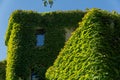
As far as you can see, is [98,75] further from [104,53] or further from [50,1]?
[50,1]

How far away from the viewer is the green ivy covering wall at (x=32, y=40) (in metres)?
34.3

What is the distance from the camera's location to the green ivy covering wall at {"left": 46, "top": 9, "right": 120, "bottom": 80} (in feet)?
75.5

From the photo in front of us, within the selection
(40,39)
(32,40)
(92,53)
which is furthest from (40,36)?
(92,53)

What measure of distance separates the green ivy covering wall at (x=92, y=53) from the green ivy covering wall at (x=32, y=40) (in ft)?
28.2

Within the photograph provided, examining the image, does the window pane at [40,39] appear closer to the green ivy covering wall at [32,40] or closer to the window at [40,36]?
the window at [40,36]

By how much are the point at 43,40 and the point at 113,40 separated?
11678 millimetres

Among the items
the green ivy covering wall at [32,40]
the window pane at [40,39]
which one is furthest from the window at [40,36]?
the green ivy covering wall at [32,40]

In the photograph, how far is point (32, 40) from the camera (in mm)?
35281

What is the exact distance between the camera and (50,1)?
21.2 meters

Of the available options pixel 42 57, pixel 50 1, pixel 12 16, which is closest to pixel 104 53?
pixel 50 1

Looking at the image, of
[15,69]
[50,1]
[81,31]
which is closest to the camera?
[50,1]

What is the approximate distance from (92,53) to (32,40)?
12099 mm

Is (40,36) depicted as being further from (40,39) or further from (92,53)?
(92,53)

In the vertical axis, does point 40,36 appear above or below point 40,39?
above
